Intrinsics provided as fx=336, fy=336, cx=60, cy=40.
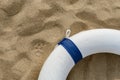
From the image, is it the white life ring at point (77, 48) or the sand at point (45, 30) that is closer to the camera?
the white life ring at point (77, 48)

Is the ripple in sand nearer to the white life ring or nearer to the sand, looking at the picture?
the sand

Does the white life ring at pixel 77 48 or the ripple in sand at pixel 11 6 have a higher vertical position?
the ripple in sand at pixel 11 6

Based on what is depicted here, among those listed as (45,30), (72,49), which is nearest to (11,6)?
(45,30)

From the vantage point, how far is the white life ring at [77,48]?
164 centimetres

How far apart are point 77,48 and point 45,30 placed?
25 centimetres

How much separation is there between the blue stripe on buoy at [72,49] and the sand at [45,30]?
12 centimetres

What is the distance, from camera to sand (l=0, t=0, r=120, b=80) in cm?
176

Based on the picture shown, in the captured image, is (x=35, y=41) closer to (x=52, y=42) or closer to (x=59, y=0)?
(x=52, y=42)

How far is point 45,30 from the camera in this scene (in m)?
1.83

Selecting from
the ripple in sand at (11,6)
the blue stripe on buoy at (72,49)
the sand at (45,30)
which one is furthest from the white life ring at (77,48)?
the ripple in sand at (11,6)

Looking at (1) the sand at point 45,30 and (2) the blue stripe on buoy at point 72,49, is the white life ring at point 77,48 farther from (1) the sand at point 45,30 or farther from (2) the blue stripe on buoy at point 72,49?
(1) the sand at point 45,30

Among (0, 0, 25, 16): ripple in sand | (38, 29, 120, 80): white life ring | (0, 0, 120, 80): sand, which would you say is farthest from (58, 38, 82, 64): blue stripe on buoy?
(0, 0, 25, 16): ripple in sand

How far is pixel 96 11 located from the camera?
6.06ft

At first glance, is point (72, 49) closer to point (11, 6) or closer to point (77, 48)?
point (77, 48)
